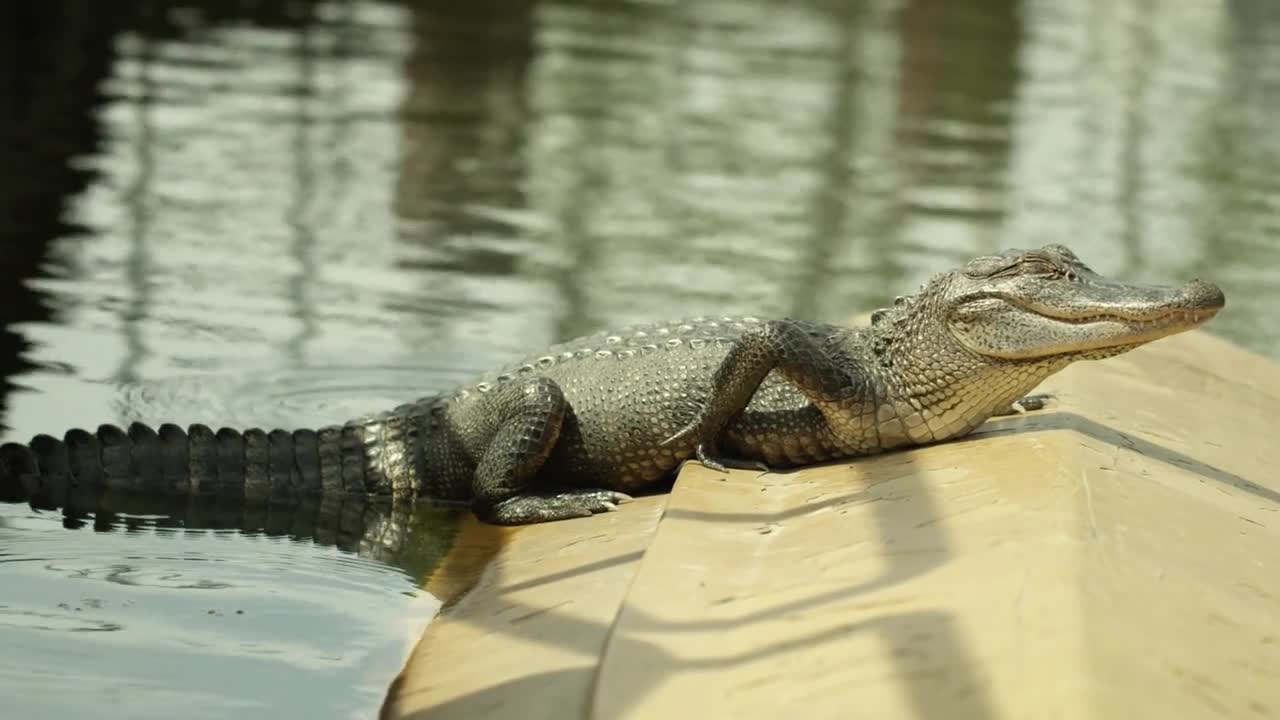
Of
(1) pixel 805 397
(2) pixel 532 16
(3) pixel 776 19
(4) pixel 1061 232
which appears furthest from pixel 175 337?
(3) pixel 776 19

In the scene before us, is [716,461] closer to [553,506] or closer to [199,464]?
[553,506]

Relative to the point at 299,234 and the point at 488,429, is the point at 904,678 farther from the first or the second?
the point at 299,234

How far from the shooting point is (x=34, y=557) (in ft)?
17.3

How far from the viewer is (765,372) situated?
18.7 ft

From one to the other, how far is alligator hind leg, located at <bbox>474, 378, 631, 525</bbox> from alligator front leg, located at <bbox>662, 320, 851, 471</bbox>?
43 centimetres

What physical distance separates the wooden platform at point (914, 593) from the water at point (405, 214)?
1.68 ft

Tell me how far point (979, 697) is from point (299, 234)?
7.50 metres

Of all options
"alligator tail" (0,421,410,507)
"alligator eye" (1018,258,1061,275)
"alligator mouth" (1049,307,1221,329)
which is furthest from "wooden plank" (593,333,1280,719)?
"alligator tail" (0,421,410,507)

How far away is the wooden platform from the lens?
3670 mm

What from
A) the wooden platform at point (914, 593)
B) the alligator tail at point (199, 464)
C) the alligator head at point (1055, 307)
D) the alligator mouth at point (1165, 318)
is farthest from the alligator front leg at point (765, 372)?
the alligator tail at point (199, 464)

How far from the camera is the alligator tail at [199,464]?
594cm

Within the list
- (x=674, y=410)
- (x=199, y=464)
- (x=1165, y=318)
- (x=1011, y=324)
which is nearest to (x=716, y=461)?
(x=674, y=410)

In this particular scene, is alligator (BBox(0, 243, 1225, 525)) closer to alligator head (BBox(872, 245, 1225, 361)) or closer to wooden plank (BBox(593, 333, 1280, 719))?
alligator head (BBox(872, 245, 1225, 361))

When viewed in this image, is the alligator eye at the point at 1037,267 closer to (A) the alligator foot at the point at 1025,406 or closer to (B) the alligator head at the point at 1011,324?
(B) the alligator head at the point at 1011,324
